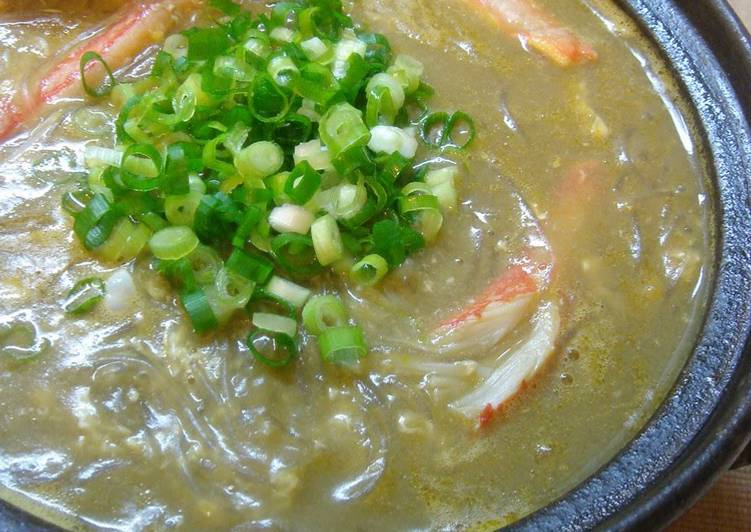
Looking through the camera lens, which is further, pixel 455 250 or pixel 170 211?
pixel 455 250

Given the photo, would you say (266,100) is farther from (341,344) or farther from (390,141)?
(341,344)

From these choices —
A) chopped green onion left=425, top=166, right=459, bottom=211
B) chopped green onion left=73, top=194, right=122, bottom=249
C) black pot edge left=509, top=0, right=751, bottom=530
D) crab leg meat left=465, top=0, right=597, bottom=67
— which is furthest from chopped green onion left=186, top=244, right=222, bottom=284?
crab leg meat left=465, top=0, right=597, bottom=67

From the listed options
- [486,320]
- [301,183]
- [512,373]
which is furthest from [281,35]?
[512,373]

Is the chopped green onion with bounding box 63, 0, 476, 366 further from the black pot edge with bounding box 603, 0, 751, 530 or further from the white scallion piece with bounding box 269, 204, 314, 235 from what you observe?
the black pot edge with bounding box 603, 0, 751, 530

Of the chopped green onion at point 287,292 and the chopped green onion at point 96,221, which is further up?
the chopped green onion at point 287,292

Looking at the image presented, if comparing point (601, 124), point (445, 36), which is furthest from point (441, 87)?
point (601, 124)

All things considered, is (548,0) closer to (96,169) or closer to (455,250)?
(455,250)

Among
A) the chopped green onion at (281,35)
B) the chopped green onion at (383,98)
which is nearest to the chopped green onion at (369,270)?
the chopped green onion at (383,98)

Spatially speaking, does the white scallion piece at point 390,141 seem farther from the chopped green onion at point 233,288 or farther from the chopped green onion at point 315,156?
the chopped green onion at point 233,288
